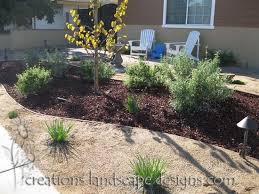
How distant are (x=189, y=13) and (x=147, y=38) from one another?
1967 mm

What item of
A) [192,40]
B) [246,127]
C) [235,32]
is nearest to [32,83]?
[246,127]

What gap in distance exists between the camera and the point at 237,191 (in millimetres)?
3676

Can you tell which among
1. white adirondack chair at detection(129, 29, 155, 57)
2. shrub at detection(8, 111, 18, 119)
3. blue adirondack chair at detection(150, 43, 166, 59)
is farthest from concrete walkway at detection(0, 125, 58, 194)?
white adirondack chair at detection(129, 29, 155, 57)

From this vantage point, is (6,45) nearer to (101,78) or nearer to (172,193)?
(101,78)

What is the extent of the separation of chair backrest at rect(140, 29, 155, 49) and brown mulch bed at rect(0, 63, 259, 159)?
23.5 ft

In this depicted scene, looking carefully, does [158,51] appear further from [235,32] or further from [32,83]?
[32,83]

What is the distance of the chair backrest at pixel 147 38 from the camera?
1442cm

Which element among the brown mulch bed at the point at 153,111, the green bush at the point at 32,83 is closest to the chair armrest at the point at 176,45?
the brown mulch bed at the point at 153,111

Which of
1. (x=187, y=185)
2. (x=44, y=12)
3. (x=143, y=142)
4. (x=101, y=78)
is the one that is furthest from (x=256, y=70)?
(x=44, y=12)

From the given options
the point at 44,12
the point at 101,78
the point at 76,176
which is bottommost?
the point at 76,176

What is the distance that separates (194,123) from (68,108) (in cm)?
214

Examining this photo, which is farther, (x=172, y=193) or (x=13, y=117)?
(x=13, y=117)

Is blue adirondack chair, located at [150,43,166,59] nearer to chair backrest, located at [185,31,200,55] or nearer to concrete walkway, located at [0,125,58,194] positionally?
chair backrest, located at [185,31,200,55]

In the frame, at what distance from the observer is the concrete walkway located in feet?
12.2
